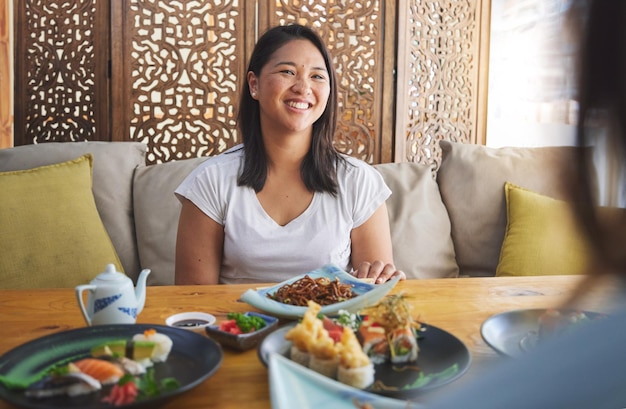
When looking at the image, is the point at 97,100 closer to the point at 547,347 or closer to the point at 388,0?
the point at 388,0

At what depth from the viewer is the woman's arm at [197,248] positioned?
200 cm

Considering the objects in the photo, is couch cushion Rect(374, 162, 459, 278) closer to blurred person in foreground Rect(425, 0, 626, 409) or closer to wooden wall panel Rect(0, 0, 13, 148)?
wooden wall panel Rect(0, 0, 13, 148)

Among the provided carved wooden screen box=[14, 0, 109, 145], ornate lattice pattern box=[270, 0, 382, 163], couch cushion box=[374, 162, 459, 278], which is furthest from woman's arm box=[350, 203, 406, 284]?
carved wooden screen box=[14, 0, 109, 145]

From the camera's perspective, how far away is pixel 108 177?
2.66 meters

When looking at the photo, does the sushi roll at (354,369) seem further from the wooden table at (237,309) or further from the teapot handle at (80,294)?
the teapot handle at (80,294)

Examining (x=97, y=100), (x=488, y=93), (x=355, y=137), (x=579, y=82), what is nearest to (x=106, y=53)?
(x=97, y=100)

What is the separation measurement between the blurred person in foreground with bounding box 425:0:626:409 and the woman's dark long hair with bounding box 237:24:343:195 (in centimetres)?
179

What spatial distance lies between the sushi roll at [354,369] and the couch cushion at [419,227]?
170 cm

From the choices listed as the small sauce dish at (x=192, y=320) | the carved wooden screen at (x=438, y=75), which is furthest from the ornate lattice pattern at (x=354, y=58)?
the small sauce dish at (x=192, y=320)

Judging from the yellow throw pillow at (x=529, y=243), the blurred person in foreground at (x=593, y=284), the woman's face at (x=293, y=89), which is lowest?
the yellow throw pillow at (x=529, y=243)

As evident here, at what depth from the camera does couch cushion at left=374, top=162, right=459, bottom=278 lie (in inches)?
106

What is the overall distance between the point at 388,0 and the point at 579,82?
143 inches

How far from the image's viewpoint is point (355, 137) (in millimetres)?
3764

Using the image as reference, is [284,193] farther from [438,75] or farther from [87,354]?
[438,75]
